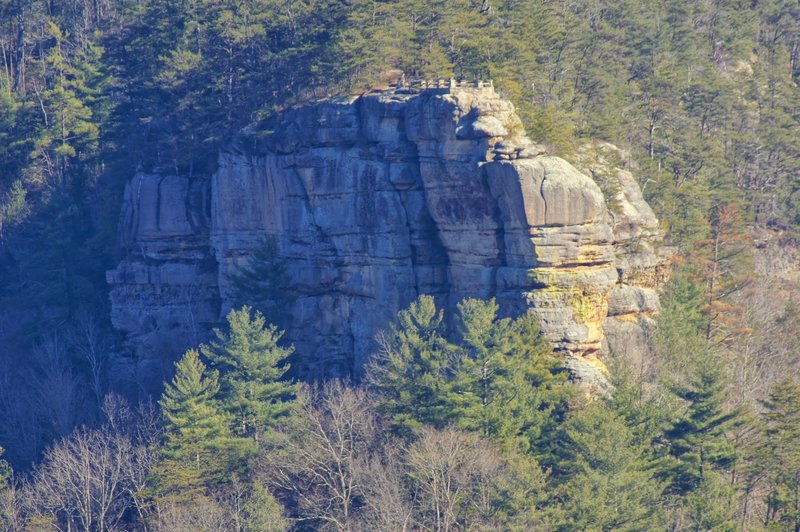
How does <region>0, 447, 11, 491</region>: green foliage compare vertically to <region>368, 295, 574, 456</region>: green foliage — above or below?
below

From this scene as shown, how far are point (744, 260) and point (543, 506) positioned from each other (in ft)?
53.9

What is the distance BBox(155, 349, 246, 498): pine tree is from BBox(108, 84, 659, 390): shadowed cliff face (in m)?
6.43

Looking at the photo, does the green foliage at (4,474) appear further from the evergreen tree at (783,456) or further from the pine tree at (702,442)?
the evergreen tree at (783,456)

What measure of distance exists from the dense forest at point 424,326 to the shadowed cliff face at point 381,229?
4.40ft

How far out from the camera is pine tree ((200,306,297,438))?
3909 centimetres

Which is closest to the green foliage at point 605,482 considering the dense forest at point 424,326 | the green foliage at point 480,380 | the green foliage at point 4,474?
the dense forest at point 424,326

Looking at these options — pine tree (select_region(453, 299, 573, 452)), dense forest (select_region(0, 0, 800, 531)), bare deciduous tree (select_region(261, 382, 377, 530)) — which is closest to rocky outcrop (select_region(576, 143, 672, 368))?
dense forest (select_region(0, 0, 800, 531))

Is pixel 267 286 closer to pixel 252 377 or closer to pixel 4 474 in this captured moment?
pixel 252 377

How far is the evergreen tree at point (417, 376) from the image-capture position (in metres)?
35.8

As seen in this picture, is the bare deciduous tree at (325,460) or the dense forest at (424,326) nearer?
the dense forest at (424,326)

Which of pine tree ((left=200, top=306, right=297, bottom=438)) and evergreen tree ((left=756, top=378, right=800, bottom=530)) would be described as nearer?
evergreen tree ((left=756, top=378, right=800, bottom=530))

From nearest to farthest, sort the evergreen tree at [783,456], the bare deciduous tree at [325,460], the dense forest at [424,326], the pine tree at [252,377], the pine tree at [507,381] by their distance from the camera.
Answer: the evergreen tree at [783,456], the dense forest at [424,326], the pine tree at [507,381], the bare deciduous tree at [325,460], the pine tree at [252,377]

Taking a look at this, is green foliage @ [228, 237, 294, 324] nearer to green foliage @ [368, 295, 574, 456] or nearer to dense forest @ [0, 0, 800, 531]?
dense forest @ [0, 0, 800, 531]

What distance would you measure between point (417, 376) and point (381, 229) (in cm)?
669
